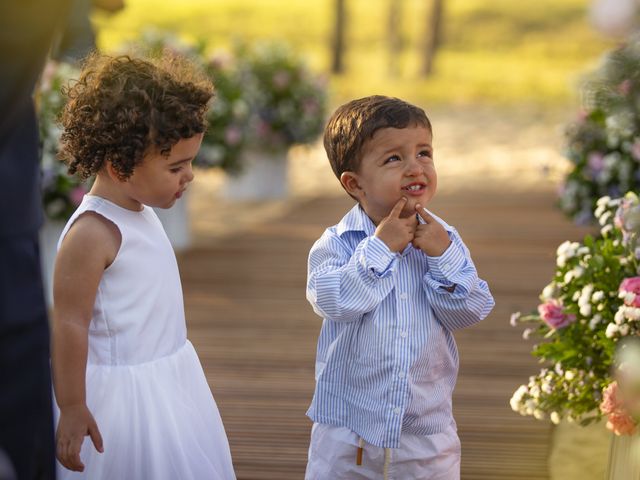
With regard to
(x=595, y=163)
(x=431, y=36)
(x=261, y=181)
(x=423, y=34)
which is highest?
(x=423, y=34)

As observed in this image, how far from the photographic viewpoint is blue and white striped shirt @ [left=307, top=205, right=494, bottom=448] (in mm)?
2348

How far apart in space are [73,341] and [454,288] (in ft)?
2.82

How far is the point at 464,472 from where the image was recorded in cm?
344

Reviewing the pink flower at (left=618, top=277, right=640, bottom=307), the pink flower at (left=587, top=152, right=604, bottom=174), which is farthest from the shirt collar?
the pink flower at (left=587, top=152, right=604, bottom=174)

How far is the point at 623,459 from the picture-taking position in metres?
2.68

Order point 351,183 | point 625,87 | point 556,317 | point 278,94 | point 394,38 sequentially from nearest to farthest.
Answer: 1. point 625,87
2. point 351,183
3. point 556,317
4. point 278,94
5. point 394,38

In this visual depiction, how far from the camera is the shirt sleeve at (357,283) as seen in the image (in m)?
2.32

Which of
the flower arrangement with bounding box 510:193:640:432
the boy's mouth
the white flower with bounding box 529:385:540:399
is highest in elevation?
the boy's mouth

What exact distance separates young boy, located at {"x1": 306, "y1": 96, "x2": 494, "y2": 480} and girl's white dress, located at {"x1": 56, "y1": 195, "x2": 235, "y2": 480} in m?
0.34

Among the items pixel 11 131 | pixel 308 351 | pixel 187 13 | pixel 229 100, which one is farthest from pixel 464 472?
pixel 187 13

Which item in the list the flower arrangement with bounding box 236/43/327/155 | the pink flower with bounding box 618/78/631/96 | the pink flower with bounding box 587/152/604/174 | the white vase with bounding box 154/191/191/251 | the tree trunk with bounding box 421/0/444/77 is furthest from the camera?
the tree trunk with bounding box 421/0/444/77

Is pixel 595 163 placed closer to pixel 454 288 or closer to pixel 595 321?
pixel 595 321

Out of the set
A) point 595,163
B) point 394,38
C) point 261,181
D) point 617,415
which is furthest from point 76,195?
point 394,38

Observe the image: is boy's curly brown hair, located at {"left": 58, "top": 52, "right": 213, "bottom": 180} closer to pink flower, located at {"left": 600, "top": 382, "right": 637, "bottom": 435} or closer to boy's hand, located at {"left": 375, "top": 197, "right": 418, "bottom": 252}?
boy's hand, located at {"left": 375, "top": 197, "right": 418, "bottom": 252}
